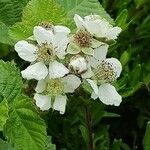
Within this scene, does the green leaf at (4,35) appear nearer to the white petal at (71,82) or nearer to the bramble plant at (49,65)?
the bramble plant at (49,65)

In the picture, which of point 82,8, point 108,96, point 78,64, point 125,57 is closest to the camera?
point 78,64

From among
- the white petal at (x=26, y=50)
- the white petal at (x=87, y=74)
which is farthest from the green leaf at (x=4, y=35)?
the white petal at (x=87, y=74)

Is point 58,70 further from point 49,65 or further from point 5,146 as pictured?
point 5,146

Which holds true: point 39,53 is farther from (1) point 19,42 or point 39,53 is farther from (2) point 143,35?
(2) point 143,35

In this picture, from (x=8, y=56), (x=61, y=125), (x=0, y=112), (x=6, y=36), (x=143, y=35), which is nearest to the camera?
(x=0, y=112)

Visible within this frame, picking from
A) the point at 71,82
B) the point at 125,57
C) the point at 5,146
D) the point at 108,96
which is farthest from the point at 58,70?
the point at 125,57

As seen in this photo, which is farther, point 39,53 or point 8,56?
point 8,56

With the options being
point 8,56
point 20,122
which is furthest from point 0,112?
point 8,56
